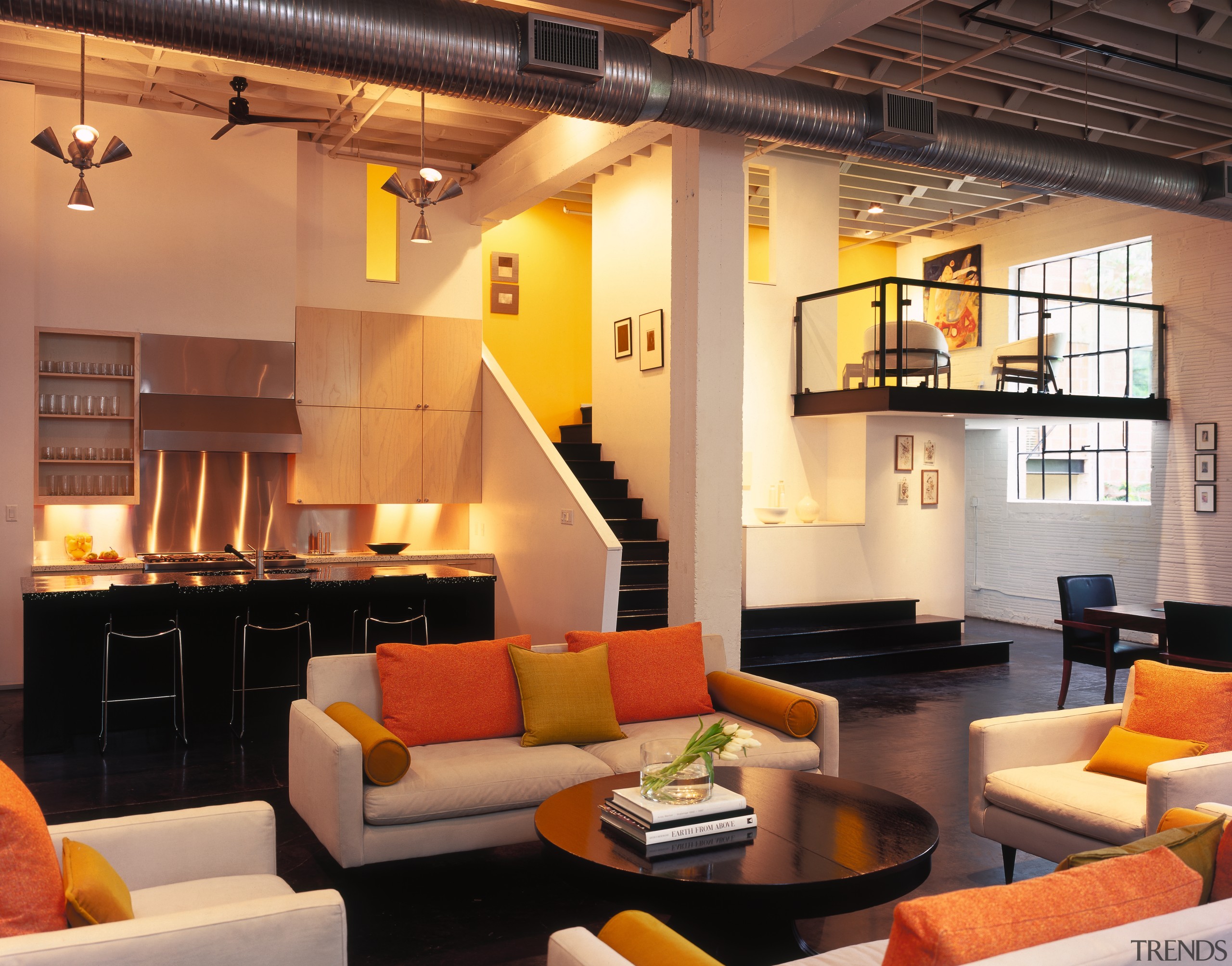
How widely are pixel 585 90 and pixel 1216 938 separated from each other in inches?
180

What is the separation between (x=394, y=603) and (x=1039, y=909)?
5.81m

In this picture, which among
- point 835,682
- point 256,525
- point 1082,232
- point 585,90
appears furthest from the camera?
point 1082,232

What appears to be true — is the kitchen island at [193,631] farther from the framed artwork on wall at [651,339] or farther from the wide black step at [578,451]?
the framed artwork on wall at [651,339]

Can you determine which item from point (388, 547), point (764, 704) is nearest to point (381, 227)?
point (388, 547)

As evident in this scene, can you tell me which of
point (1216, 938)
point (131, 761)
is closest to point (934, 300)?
point (131, 761)

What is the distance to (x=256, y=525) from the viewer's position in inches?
351

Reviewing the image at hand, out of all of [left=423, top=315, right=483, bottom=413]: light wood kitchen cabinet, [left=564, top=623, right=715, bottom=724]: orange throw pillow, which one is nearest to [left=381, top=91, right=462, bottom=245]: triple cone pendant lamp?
[left=423, top=315, right=483, bottom=413]: light wood kitchen cabinet

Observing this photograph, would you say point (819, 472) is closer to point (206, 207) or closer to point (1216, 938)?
point (206, 207)

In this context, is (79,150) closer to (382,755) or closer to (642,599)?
(382,755)

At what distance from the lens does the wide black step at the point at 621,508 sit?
8.79 m

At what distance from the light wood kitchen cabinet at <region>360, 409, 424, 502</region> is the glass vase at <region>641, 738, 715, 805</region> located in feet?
21.5

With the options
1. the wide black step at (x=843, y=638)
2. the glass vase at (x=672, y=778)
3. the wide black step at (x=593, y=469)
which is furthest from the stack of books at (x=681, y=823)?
the wide black step at (x=593, y=469)

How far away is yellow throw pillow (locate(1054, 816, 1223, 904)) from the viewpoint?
1987 mm

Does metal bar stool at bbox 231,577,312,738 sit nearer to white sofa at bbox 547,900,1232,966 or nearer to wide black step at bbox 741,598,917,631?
wide black step at bbox 741,598,917,631
